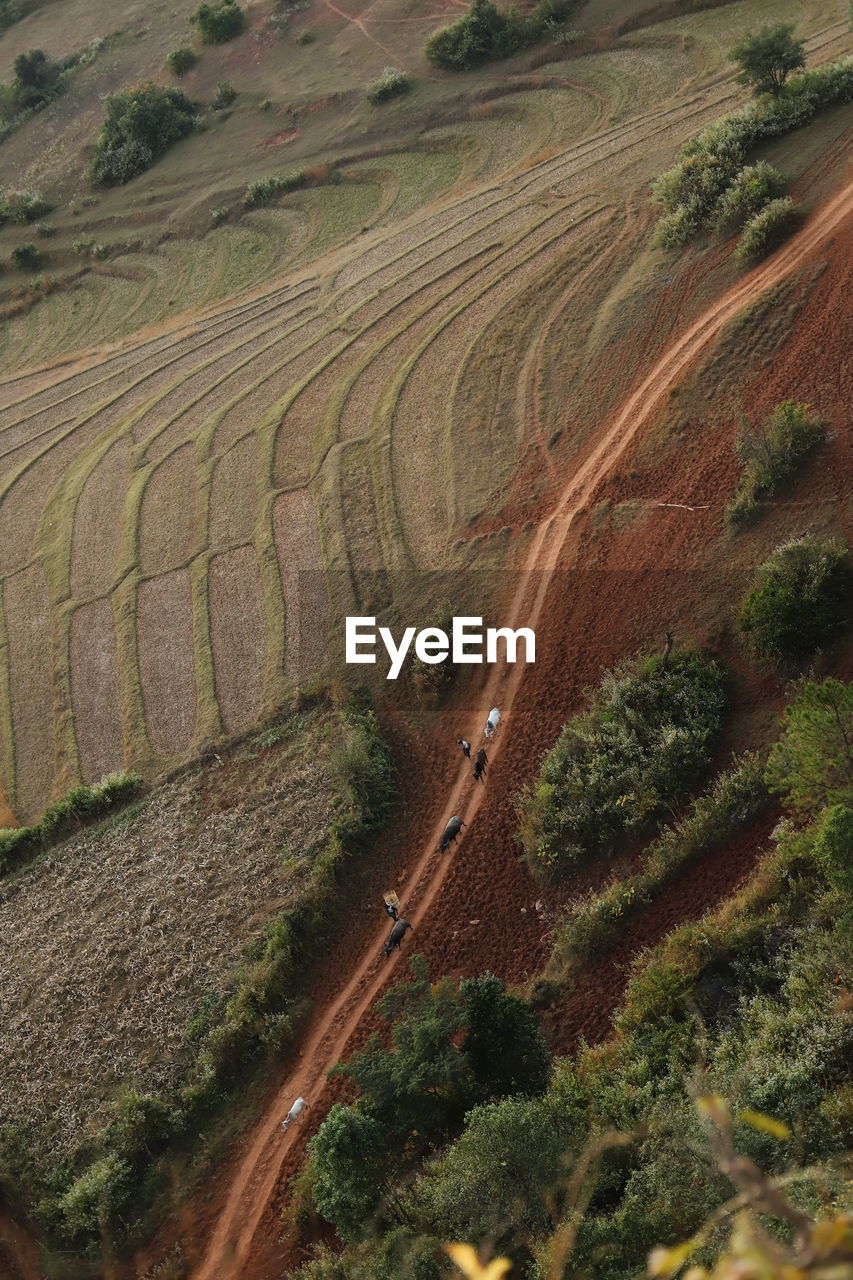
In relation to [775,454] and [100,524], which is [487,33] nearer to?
[100,524]

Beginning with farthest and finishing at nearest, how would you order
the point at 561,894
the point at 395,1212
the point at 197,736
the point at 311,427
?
the point at 311,427 < the point at 197,736 < the point at 561,894 < the point at 395,1212

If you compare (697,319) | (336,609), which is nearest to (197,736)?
(336,609)

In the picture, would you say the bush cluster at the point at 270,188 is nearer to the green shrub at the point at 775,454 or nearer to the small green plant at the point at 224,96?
the small green plant at the point at 224,96

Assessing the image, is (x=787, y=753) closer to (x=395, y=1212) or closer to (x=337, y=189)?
(x=395, y=1212)

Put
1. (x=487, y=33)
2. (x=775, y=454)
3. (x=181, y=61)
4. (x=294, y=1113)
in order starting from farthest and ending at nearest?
Answer: (x=181, y=61)
(x=487, y=33)
(x=775, y=454)
(x=294, y=1113)

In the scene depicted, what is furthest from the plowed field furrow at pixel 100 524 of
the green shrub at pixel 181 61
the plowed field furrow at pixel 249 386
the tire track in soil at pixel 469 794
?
the green shrub at pixel 181 61

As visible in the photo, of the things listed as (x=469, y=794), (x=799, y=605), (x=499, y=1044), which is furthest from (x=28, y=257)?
(x=499, y=1044)
